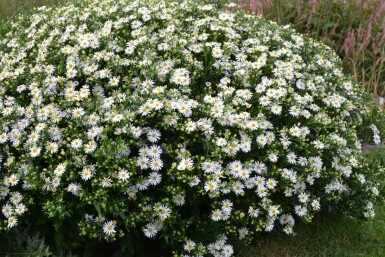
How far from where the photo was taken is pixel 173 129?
3287 mm

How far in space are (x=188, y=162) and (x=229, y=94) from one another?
0.57m

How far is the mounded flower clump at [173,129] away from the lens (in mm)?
3156

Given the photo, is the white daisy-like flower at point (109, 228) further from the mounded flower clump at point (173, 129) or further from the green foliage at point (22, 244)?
the green foliage at point (22, 244)

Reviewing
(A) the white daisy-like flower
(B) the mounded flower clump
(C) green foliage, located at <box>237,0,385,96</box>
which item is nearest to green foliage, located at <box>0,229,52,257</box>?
(B) the mounded flower clump

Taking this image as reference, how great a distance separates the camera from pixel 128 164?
3.04 meters

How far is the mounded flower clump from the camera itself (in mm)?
3156

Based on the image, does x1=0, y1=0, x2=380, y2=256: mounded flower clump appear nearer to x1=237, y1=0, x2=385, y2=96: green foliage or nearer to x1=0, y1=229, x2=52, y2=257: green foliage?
x1=0, y1=229, x2=52, y2=257: green foliage

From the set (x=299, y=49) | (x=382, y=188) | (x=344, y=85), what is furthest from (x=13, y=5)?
(x=382, y=188)

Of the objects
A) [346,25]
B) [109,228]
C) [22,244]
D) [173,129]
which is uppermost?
[173,129]

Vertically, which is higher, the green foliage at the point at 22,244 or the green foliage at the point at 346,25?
the green foliage at the point at 22,244

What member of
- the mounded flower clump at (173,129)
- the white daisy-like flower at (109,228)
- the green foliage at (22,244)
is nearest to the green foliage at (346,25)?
the mounded flower clump at (173,129)

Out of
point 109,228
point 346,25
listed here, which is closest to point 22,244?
point 109,228

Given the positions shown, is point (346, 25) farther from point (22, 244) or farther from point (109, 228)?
point (22, 244)

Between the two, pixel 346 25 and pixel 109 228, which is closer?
pixel 109 228
